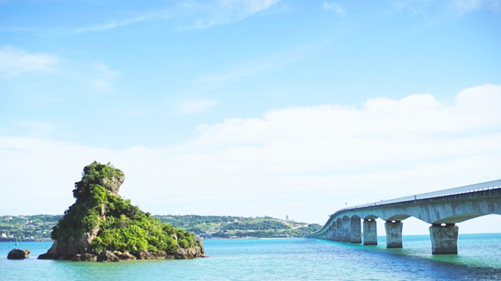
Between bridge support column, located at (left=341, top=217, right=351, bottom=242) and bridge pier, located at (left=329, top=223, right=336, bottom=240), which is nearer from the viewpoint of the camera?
bridge support column, located at (left=341, top=217, right=351, bottom=242)

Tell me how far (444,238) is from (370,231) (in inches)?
1894

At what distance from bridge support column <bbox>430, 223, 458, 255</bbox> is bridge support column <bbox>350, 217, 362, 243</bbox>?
2592 inches

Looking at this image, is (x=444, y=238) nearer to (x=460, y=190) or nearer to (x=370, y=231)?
(x=460, y=190)

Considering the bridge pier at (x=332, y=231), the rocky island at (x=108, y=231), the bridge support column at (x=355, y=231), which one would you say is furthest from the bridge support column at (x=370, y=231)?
the bridge pier at (x=332, y=231)

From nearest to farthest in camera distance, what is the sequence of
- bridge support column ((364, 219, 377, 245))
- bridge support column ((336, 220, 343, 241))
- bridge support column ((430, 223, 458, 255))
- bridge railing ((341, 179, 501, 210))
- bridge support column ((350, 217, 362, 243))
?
bridge railing ((341, 179, 501, 210)) < bridge support column ((430, 223, 458, 255)) < bridge support column ((364, 219, 377, 245)) < bridge support column ((350, 217, 362, 243)) < bridge support column ((336, 220, 343, 241))

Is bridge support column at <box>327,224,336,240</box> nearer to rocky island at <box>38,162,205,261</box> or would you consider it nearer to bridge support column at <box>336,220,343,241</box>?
bridge support column at <box>336,220,343,241</box>

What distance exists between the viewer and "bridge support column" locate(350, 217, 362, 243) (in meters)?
129

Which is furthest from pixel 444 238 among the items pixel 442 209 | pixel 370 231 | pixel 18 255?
pixel 18 255

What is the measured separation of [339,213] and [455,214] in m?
87.4

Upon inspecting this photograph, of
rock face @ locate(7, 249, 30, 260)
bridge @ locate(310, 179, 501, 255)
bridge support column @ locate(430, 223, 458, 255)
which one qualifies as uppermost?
bridge @ locate(310, 179, 501, 255)

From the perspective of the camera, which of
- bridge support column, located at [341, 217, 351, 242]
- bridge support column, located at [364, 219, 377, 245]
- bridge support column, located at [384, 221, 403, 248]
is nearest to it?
bridge support column, located at [384, 221, 403, 248]

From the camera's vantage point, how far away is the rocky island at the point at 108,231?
205ft

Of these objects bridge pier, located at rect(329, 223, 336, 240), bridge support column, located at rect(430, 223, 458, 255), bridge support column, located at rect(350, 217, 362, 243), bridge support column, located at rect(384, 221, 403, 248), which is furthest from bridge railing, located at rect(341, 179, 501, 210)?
bridge pier, located at rect(329, 223, 336, 240)

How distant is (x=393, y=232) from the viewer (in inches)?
3479
